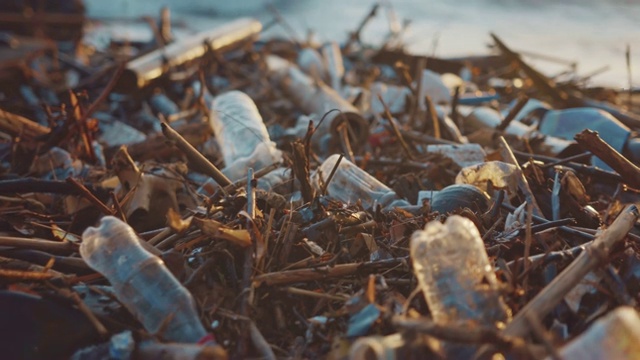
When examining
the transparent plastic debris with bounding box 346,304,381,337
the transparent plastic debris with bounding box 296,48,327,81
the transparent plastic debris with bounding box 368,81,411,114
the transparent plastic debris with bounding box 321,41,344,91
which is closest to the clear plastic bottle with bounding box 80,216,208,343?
the transparent plastic debris with bounding box 346,304,381,337

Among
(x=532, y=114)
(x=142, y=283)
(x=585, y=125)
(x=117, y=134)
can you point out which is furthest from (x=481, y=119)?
(x=142, y=283)

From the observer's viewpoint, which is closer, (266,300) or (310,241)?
(266,300)

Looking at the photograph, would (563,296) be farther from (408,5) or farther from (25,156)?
(408,5)

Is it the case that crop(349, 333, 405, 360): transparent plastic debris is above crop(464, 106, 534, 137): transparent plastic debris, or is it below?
above

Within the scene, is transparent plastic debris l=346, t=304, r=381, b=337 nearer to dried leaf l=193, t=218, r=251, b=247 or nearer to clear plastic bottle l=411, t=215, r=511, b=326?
clear plastic bottle l=411, t=215, r=511, b=326

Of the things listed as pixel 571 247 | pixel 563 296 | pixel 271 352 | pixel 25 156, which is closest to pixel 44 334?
pixel 271 352

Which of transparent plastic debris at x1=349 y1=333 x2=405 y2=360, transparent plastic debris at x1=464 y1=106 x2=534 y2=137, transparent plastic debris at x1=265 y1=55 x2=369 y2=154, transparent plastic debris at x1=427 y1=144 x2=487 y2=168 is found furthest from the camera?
transparent plastic debris at x1=464 y1=106 x2=534 y2=137

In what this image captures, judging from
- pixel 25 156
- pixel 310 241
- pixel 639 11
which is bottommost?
pixel 639 11
